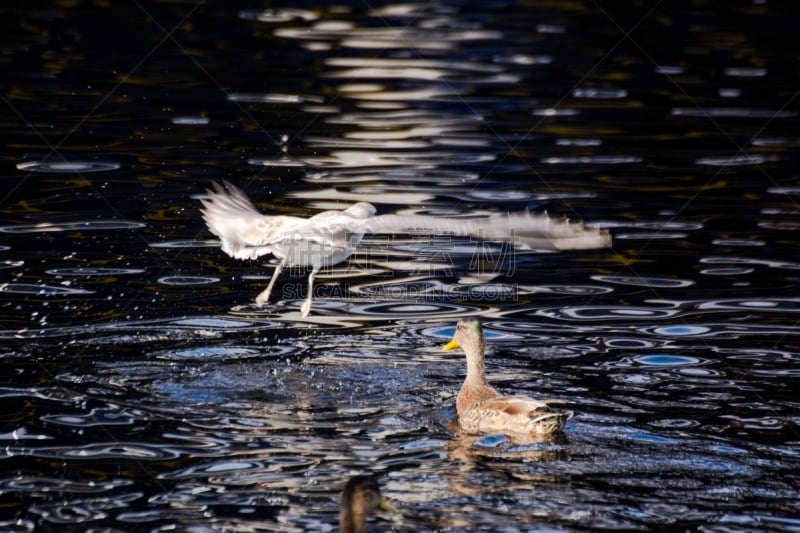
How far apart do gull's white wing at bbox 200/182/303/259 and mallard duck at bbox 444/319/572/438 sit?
2.22m

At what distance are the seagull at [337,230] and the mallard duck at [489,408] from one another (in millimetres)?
811

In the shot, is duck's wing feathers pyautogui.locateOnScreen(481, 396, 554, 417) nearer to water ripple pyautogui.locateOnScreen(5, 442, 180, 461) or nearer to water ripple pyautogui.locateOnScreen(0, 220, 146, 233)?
water ripple pyautogui.locateOnScreen(5, 442, 180, 461)


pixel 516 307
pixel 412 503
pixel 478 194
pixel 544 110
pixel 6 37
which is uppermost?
pixel 6 37

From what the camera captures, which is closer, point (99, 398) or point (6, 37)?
point (99, 398)

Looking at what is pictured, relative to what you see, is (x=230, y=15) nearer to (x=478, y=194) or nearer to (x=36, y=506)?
(x=478, y=194)

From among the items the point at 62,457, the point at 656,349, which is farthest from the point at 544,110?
the point at 62,457

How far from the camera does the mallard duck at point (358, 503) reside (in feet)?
24.4

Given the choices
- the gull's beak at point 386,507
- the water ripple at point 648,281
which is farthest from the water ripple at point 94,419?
the water ripple at point 648,281

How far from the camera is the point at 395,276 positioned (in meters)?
14.4

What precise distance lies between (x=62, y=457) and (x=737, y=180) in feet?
37.2

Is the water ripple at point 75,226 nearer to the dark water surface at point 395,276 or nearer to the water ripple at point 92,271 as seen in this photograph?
the dark water surface at point 395,276

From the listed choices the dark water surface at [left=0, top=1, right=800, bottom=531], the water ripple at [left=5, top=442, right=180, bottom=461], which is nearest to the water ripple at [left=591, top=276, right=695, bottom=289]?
the dark water surface at [left=0, top=1, right=800, bottom=531]

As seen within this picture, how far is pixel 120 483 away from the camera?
8602 millimetres

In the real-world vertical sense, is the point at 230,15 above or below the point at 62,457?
above
